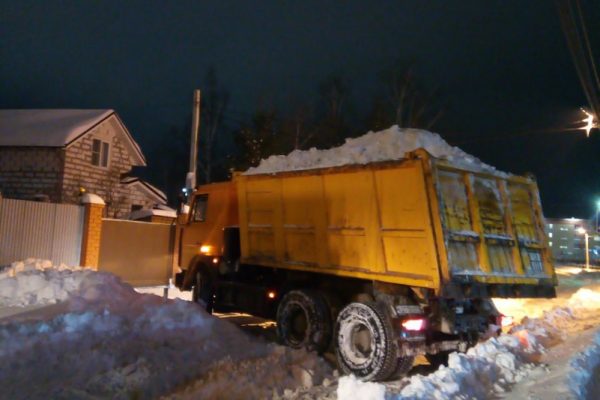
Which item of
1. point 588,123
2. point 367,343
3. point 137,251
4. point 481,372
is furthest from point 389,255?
point 588,123

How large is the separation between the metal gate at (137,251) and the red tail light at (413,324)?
1092 centimetres

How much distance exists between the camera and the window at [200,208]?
11992 millimetres

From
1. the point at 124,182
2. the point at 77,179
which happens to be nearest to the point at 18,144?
the point at 77,179

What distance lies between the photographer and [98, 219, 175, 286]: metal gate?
1659cm

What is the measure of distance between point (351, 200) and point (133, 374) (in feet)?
12.2

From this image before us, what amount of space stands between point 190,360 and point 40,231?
901 centimetres

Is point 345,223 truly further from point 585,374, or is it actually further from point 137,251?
point 137,251

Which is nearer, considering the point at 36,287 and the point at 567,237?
the point at 36,287

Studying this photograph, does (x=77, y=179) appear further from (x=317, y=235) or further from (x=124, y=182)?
(x=317, y=235)

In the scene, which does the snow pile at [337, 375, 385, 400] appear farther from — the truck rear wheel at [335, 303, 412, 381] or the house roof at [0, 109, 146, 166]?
the house roof at [0, 109, 146, 166]

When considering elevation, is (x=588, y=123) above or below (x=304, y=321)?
above

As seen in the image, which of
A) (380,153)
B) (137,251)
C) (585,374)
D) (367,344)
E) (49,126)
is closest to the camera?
(585,374)

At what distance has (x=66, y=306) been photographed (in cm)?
912

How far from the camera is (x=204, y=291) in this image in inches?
447
